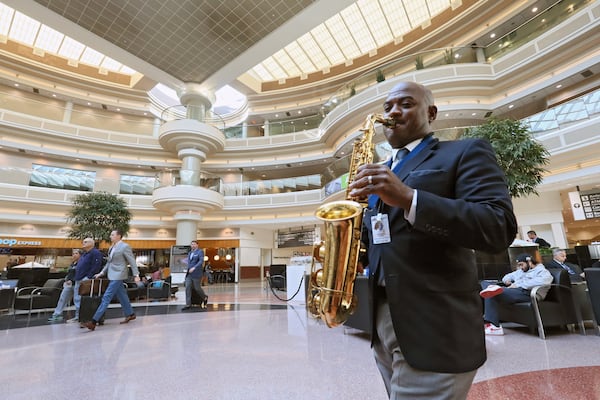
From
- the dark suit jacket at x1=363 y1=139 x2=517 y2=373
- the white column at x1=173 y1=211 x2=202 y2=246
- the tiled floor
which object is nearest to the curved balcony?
the white column at x1=173 y1=211 x2=202 y2=246

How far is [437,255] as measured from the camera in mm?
768

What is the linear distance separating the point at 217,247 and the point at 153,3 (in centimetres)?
1271

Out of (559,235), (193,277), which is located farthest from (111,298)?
(559,235)

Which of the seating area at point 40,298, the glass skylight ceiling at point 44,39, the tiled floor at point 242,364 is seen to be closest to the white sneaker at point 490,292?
the tiled floor at point 242,364

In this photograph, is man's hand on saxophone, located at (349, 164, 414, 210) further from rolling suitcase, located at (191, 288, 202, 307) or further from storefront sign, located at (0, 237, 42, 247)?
storefront sign, located at (0, 237, 42, 247)

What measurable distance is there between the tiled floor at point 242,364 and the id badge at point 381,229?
1.83 metres

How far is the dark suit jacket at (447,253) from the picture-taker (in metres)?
0.69

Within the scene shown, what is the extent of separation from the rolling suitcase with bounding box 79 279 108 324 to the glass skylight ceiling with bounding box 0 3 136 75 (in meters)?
19.6

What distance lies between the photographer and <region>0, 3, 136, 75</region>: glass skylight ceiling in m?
17.2

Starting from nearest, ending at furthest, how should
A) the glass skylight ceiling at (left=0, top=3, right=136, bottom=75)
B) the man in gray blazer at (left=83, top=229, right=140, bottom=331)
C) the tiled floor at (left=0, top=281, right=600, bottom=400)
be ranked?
the tiled floor at (left=0, top=281, right=600, bottom=400) → the man in gray blazer at (left=83, top=229, right=140, bottom=331) → the glass skylight ceiling at (left=0, top=3, right=136, bottom=75)

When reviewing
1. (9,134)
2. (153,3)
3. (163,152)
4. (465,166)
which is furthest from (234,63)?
(465,166)

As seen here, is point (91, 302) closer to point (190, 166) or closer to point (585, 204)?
point (190, 166)

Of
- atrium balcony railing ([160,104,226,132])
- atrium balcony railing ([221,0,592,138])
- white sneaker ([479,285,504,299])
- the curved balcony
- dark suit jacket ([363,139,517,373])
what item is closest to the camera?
dark suit jacket ([363,139,517,373])

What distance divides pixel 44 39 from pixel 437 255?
26.6 m
